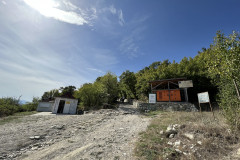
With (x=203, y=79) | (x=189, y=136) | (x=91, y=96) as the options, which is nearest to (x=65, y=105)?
(x=91, y=96)

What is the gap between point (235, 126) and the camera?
11.9ft

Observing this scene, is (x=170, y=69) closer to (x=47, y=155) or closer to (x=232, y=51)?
(x=232, y=51)

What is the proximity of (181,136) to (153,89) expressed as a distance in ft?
38.4

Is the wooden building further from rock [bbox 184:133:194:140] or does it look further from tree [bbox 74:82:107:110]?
rock [bbox 184:133:194:140]

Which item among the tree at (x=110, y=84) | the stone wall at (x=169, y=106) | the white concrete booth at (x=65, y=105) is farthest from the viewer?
the tree at (x=110, y=84)

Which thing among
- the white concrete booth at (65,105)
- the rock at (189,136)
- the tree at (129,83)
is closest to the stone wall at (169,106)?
the rock at (189,136)

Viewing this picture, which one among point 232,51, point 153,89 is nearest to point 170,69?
point 153,89

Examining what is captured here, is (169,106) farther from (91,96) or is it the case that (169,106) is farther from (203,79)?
(91,96)

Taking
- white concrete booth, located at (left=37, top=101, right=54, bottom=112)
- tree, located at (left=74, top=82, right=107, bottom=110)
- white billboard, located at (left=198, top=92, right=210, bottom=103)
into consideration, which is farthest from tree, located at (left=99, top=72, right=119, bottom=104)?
white billboard, located at (left=198, top=92, right=210, bottom=103)

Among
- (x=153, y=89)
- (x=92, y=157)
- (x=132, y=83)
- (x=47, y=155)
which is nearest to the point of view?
(x=92, y=157)

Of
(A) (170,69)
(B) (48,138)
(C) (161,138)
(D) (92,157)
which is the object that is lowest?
(B) (48,138)

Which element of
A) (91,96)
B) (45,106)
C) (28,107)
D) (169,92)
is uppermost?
(169,92)

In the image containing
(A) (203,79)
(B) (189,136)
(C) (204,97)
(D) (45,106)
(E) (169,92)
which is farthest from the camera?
(D) (45,106)

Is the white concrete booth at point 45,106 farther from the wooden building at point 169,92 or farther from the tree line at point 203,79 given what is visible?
the wooden building at point 169,92
